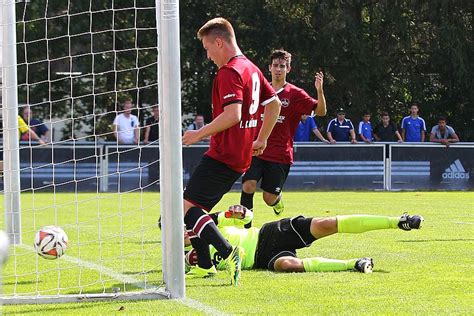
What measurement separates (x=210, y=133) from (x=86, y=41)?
24.3m

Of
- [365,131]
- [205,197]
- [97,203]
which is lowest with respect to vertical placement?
[97,203]

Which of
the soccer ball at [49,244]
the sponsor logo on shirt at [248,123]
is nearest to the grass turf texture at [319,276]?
the soccer ball at [49,244]

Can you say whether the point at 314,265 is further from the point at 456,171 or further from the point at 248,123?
the point at 456,171

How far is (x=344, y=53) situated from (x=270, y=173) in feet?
66.9

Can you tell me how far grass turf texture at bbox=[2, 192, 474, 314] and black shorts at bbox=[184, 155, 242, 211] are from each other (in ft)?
2.11

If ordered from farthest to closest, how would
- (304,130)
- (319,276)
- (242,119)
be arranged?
(304,130), (319,276), (242,119)

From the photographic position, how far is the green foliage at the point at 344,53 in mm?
31219

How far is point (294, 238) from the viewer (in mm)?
8570

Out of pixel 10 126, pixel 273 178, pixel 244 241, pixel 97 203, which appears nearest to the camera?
pixel 244 241

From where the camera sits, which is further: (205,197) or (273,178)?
(273,178)

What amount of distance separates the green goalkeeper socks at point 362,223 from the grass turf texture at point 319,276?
14.9 inches

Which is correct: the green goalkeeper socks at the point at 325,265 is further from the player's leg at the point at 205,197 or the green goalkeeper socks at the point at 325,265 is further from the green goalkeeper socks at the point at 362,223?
the player's leg at the point at 205,197

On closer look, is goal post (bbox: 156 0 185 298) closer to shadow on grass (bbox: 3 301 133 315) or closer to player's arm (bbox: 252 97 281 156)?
shadow on grass (bbox: 3 301 133 315)

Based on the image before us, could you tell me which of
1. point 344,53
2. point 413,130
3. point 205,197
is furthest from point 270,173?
point 344,53
